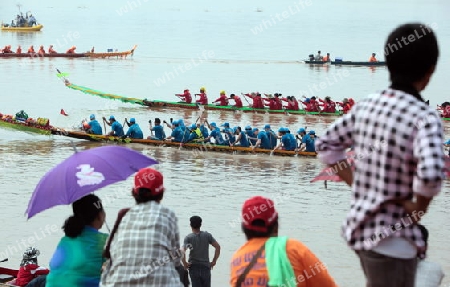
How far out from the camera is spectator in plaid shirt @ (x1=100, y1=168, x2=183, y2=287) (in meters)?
4.20

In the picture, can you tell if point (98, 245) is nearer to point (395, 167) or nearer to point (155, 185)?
point (155, 185)

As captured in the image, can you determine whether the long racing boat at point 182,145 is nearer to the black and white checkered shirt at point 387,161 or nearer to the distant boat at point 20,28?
the black and white checkered shirt at point 387,161

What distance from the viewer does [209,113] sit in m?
29.0

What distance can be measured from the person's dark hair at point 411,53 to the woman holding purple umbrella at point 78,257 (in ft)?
7.27

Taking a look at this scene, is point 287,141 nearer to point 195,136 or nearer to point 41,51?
point 195,136

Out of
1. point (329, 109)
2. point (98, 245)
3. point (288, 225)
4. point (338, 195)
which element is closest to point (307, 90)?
point (329, 109)

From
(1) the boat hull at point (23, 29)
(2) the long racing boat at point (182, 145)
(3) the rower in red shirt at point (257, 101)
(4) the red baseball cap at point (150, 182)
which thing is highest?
(1) the boat hull at point (23, 29)

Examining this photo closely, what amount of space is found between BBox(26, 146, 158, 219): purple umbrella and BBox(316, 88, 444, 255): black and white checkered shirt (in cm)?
243

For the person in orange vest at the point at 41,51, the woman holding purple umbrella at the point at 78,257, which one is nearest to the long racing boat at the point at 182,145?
the woman holding purple umbrella at the point at 78,257

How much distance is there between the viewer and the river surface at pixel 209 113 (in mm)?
14298

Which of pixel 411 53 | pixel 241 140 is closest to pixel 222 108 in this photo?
pixel 241 140

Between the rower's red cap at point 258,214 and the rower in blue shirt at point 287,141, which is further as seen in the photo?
the rower in blue shirt at point 287,141

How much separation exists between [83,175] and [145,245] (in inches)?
53.8

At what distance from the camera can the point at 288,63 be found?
167ft
